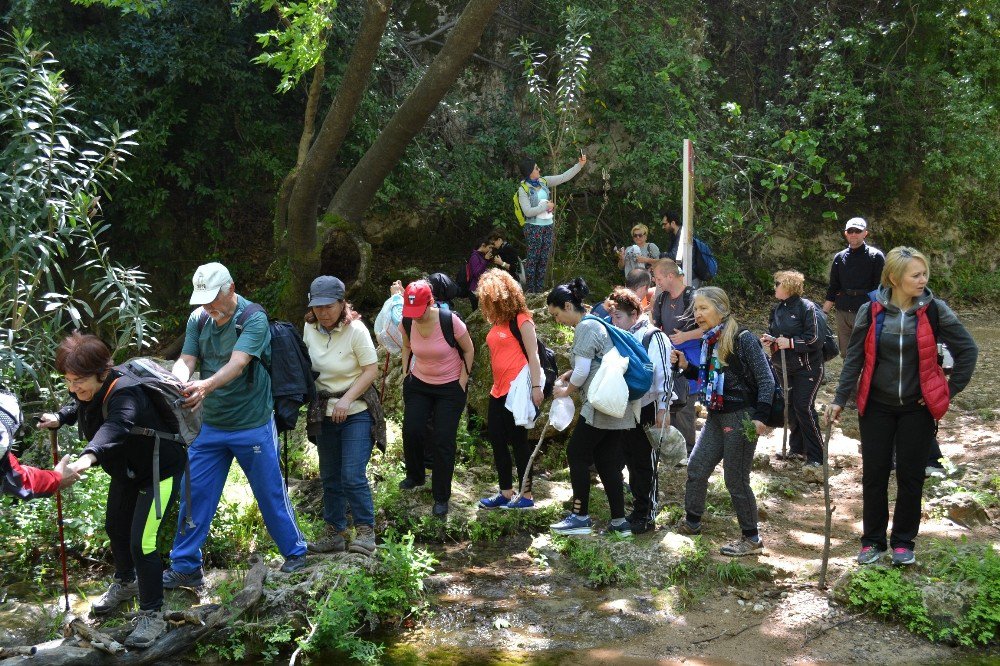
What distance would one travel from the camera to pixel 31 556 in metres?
5.69

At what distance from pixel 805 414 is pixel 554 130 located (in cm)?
569

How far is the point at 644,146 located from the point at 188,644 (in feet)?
28.6

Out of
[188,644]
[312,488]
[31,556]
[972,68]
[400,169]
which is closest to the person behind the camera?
[188,644]

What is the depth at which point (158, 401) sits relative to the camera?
4422 mm

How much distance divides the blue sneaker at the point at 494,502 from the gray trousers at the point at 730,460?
4.72 feet

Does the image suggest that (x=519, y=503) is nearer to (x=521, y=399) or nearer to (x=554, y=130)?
(x=521, y=399)

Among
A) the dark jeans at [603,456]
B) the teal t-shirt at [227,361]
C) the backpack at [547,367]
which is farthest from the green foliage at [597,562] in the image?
the teal t-shirt at [227,361]

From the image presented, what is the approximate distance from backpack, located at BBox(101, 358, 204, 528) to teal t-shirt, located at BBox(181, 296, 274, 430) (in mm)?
401

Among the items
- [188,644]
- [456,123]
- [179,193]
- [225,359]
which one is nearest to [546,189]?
[456,123]

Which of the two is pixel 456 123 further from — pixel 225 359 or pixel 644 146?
pixel 225 359

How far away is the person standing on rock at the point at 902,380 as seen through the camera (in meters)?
4.98

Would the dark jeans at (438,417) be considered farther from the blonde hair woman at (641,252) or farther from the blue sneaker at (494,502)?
the blonde hair woman at (641,252)

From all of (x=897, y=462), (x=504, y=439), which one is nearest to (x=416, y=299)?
(x=504, y=439)

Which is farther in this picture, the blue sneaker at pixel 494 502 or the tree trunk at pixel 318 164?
the tree trunk at pixel 318 164
